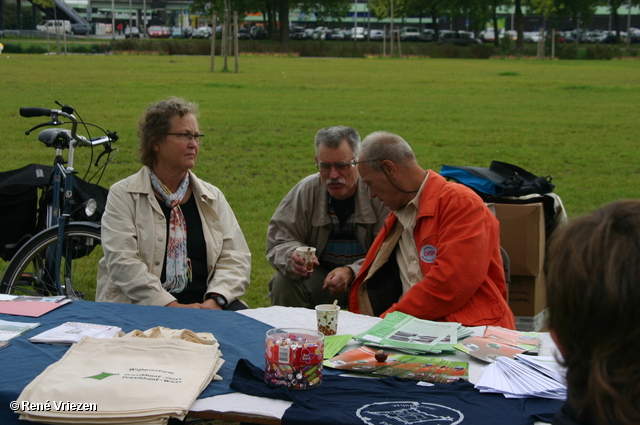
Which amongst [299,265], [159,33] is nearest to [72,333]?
[299,265]

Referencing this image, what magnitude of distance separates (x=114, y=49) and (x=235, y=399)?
54.4m

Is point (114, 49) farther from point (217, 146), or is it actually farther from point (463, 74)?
point (217, 146)

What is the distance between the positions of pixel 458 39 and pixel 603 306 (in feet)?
237

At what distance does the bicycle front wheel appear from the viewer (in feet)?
17.3

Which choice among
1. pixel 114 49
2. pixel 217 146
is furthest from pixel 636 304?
pixel 114 49

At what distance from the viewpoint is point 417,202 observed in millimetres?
4051

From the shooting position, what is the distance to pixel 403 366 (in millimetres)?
2740

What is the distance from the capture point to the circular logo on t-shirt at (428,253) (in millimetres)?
3916

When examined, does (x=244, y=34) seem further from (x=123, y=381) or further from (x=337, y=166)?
(x=123, y=381)

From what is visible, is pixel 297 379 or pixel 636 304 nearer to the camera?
pixel 636 304

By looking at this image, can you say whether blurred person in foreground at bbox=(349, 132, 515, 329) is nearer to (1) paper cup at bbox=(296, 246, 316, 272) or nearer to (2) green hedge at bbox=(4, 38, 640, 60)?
(1) paper cup at bbox=(296, 246, 316, 272)

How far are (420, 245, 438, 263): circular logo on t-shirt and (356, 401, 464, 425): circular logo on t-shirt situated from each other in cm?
158

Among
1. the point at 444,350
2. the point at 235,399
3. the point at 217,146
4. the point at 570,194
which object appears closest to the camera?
the point at 235,399

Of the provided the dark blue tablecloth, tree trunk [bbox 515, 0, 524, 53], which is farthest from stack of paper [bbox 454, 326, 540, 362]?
tree trunk [bbox 515, 0, 524, 53]
